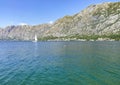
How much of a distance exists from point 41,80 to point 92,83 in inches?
421

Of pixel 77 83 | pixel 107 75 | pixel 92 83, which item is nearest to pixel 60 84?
pixel 77 83

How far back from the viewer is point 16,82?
3559 cm

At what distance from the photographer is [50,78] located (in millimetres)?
38719

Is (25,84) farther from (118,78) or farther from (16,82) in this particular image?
(118,78)

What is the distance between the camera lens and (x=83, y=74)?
41719 millimetres

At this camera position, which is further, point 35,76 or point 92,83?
point 35,76

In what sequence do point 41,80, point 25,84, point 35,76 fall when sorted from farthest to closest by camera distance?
point 35,76 → point 41,80 → point 25,84

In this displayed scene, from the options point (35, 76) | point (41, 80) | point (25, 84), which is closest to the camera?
point (25, 84)

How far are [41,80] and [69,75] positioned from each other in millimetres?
7208

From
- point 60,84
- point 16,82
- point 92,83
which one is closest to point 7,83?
point 16,82

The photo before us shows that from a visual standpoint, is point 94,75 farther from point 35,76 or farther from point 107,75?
point 35,76

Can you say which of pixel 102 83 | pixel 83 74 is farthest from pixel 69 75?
pixel 102 83

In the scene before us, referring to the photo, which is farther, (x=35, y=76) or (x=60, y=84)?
(x=35, y=76)

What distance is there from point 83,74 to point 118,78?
8.00m
